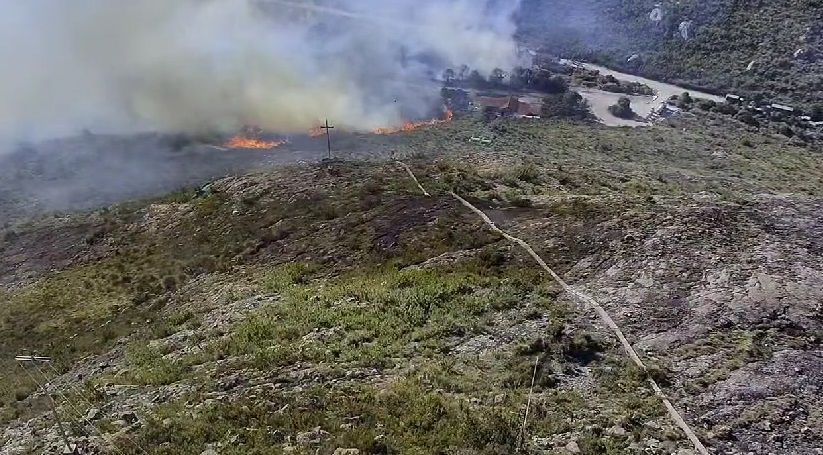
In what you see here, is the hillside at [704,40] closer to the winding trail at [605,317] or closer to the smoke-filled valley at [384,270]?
the smoke-filled valley at [384,270]

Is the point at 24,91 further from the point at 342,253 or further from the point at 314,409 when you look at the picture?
the point at 314,409

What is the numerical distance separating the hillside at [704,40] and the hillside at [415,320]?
43928 mm

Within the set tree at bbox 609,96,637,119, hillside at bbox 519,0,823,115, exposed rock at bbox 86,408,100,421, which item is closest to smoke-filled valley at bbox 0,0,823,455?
exposed rock at bbox 86,408,100,421

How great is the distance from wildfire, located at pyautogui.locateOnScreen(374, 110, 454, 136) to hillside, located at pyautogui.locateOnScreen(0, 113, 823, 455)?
59.4 feet

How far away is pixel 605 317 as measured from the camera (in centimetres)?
2167

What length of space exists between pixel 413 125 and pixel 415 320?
40729 mm

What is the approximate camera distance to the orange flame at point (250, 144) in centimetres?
5396

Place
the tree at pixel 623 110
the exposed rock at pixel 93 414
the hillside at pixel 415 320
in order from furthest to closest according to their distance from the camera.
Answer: the tree at pixel 623 110
the exposed rock at pixel 93 414
the hillside at pixel 415 320

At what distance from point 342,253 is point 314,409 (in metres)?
12.2

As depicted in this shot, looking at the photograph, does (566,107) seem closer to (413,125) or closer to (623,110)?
(623,110)

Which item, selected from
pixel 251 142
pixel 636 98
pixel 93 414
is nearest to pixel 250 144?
pixel 251 142

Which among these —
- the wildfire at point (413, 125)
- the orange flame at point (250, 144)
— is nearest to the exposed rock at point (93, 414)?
the orange flame at point (250, 144)

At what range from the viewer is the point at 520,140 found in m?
57.5

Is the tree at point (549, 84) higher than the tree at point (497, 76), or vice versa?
the tree at point (497, 76)
